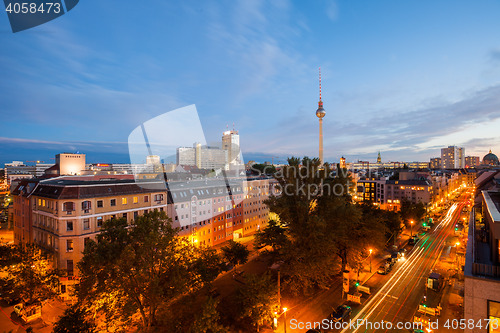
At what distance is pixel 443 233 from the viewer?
5188 cm

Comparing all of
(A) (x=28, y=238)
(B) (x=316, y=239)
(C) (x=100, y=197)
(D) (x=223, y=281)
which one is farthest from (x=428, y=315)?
(A) (x=28, y=238)

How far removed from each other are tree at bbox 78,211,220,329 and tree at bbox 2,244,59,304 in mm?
11302

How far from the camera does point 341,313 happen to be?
72.6 feet

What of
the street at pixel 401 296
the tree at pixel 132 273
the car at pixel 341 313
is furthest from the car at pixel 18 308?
the street at pixel 401 296

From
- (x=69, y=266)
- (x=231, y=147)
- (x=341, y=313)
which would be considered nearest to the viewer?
(x=341, y=313)

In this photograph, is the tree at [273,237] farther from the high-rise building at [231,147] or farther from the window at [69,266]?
the high-rise building at [231,147]

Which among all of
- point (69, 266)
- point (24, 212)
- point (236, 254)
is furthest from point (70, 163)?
point (236, 254)

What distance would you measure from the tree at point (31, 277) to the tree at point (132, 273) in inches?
445

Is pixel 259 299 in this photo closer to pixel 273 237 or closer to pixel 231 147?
pixel 273 237

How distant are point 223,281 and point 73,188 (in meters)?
23.0

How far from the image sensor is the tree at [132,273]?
16.1 m

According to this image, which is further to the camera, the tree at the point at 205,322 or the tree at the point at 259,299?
the tree at the point at 259,299

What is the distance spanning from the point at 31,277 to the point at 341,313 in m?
31.1

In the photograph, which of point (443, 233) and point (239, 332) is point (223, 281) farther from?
point (443, 233)
